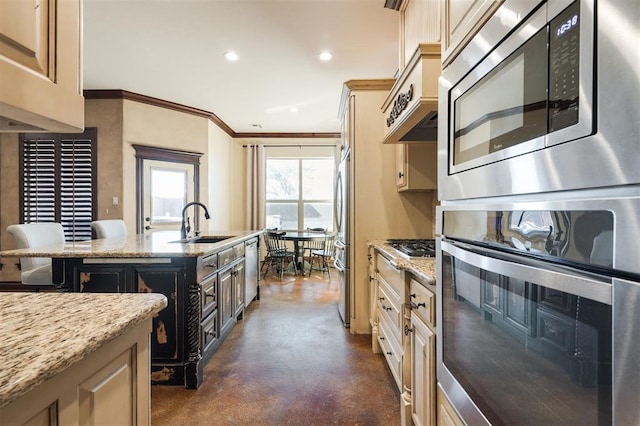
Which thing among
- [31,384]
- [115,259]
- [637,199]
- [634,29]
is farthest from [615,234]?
[115,259]

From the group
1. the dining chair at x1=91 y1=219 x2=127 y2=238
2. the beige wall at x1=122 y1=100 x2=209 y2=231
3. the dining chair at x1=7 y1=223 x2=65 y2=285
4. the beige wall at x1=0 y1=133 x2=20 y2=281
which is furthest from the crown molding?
the dining chair at x1=7 y1=223 x2=65 y2=285

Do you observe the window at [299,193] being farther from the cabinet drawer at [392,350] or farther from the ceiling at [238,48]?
the cabinet drawer at [392,350]

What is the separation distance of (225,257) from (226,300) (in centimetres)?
39

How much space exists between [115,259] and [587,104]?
2.37 m

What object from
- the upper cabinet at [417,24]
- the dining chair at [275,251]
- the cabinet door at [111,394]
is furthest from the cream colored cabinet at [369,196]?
the dining chair at [275,251]

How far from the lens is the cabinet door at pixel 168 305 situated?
2.00m

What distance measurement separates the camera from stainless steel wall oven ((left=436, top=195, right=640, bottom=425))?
15.8 inches

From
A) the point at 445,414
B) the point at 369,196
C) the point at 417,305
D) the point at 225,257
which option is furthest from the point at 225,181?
A: the point at 445,414

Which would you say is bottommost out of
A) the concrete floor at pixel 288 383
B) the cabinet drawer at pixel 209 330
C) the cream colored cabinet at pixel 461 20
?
the concrete floor at pixel 288 383

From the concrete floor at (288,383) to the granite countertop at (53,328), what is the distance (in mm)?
1228

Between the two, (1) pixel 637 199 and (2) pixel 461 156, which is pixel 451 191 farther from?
(1) pixel 637 199

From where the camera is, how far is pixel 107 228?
11.2 feet

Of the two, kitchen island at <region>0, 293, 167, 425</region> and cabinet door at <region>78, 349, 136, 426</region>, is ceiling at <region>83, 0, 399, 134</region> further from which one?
cabinet door at <region>78, 349, 136, 426</region>

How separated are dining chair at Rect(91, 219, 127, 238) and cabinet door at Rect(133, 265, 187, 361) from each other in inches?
71.1
